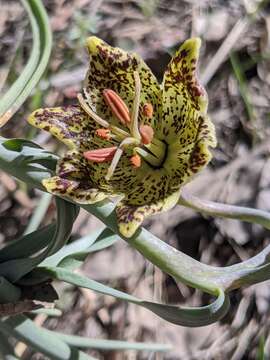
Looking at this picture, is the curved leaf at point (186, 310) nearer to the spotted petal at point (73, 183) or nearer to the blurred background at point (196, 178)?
the spotted petal at point (73, 183)

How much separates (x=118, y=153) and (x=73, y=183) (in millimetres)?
97

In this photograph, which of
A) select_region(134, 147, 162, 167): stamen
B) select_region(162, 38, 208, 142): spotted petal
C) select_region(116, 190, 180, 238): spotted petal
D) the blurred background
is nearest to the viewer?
select_region(116, 190, 180, 238): spotted petal

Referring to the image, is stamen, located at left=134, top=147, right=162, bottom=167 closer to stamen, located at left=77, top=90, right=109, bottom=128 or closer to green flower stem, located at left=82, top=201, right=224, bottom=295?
stamen, located at left=77, top=90, right=109, bottom=128

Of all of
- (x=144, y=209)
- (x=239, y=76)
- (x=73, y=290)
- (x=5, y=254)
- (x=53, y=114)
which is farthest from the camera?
(x=239, y=76)

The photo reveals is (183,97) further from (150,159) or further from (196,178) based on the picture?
(196,178)

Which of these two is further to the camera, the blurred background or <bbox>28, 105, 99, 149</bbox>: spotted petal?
the blurred background

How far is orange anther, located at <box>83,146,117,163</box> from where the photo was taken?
3.31ft

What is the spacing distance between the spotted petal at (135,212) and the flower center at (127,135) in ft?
0.28

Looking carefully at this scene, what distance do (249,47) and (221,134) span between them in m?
0.31

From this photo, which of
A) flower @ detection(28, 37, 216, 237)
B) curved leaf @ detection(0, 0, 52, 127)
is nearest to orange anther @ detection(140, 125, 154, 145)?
flower @ detection(28, 37, 216, 237)

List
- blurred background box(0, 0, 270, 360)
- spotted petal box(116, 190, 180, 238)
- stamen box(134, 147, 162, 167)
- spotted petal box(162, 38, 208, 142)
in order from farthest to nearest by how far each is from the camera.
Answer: blurred background box(0, 0, 270, 360) < stamen box(134, 147, 162, 167) < spotted petal box(162, 38, 208, 142) < spotted petal box(116, 190, 180, 238)

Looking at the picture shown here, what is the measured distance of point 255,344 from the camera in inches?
66.0

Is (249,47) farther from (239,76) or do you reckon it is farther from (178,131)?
(178,131)

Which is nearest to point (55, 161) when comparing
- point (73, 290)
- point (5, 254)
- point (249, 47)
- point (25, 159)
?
point (25, 159)
